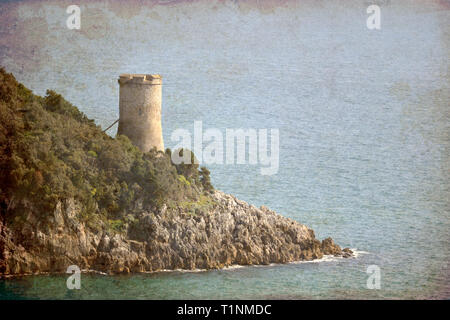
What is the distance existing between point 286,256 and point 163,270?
306 inches

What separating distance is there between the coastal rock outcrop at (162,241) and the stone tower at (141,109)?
16.7ft

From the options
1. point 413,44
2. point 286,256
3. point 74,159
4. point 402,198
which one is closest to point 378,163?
point 402,198

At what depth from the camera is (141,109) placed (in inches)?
2793

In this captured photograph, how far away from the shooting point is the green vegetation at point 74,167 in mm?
65812

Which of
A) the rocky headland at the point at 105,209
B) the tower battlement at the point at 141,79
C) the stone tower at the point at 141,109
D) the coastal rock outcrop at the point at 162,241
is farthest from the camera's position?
the stone tower at the point at 141,109

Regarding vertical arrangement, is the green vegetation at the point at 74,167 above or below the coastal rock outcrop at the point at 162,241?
above

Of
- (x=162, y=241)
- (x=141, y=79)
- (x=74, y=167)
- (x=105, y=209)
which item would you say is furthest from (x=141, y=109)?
(x=162, y=241)

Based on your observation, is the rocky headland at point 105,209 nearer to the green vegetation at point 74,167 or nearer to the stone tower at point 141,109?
the green vegetation at point 74,167

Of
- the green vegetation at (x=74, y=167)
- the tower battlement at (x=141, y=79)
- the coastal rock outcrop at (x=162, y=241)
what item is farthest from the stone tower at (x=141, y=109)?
the coastal rock outcrop at (x=162, y=241)

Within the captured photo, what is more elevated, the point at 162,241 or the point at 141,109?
the point at 141,109

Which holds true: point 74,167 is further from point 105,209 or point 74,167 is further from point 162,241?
point 162,241

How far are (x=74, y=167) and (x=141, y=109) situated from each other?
561cm

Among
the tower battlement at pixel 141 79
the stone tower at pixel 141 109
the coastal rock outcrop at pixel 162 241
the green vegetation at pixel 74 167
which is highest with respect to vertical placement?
the tower battlement at pixel 141 79

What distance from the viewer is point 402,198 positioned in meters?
93.8
